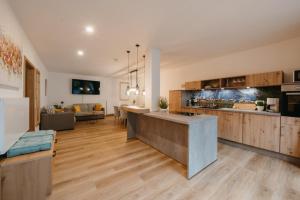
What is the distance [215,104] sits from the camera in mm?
4566

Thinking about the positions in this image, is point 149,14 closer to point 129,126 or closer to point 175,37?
point 175,37

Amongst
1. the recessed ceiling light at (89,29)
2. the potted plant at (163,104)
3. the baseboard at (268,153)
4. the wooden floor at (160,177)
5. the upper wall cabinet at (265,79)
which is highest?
the recessed ceiling light at (89,29)

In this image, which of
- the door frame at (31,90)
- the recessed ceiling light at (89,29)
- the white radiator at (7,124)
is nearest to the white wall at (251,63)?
the recessed ceiling light at (89,29)

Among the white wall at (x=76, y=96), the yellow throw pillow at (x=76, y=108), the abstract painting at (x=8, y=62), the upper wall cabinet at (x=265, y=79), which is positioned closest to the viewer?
the abstract painting at (x=8, y=62)

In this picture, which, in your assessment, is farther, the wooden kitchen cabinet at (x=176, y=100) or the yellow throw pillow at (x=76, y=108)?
the yellow throw pillow at (x=76, y=108)

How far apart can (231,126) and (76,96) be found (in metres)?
7.77

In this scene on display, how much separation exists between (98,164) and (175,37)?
3.12 meters

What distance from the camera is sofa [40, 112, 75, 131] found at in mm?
4602

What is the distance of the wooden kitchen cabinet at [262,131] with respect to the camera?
2.80 m

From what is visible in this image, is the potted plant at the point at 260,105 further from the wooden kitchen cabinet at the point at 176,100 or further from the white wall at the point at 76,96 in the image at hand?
the white wall at the point at 76,96

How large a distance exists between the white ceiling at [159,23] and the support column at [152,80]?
0.27 metres

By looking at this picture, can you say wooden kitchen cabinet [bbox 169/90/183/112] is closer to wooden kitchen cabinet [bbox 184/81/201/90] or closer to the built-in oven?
wooden kitchen cabinet [bbox 184/81/201/90]

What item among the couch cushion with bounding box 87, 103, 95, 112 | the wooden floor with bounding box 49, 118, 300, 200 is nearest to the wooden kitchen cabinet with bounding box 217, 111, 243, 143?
the wooden floor with bounding box 49, 118, 300, 200

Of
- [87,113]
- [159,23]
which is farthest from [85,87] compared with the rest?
[159,23]
